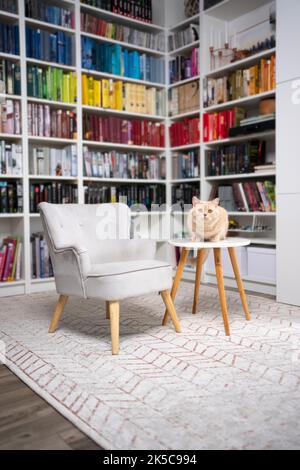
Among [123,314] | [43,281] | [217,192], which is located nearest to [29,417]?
[123,314]

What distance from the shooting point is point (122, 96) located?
431cm

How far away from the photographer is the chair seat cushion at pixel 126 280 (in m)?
2.23

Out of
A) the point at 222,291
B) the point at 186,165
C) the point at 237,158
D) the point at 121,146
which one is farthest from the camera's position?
the point at 186,165

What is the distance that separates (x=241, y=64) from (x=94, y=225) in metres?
2.19

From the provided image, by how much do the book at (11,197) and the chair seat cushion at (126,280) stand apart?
1572 mm

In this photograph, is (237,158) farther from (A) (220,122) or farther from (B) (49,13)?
(B) (49,13)

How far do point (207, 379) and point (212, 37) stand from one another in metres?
3.53

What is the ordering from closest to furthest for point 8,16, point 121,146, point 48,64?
point 8,16 → point 48,64 → point 121,146

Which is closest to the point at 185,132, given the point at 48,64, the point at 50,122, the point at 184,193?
the point at 184,193

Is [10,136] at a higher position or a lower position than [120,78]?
lower

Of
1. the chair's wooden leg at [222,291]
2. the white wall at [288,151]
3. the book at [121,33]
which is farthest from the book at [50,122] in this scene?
the chair's wooden leg at [222,291]

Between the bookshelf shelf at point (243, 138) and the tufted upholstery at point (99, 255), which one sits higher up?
the bookshelf shelf at point (243, 138)

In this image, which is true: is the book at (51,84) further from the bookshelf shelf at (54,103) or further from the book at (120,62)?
the book at (120,62)

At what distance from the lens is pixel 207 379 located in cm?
183
